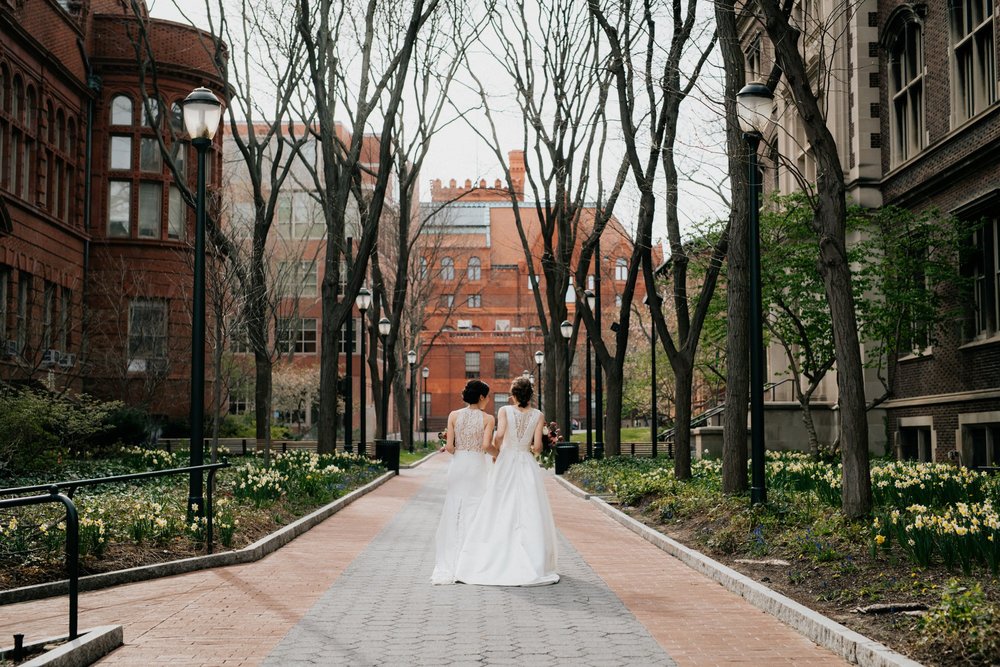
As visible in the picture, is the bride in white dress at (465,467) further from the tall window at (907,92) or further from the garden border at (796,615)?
the tall window at (907,92)

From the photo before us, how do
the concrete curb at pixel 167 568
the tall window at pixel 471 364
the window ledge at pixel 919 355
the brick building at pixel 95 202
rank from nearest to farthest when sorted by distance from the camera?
the concrete curb at pixel 167 568 → the window ledge at pixel 919 355 → the brick building at pixel 95 202 → the tall window at pixel 471 364

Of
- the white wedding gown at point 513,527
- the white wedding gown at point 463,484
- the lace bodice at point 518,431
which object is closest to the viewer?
the white wedding gown at point 513,527

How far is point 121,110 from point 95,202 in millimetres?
3562

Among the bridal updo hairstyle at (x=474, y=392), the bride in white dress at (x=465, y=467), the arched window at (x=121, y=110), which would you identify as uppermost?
the arched window at (x=121, y=110)

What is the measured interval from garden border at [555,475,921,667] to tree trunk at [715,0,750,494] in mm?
2557

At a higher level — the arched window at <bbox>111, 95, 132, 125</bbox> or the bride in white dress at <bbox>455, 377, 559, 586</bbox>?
the arched window at <bbox>111, 95, 132, 125</bbox>

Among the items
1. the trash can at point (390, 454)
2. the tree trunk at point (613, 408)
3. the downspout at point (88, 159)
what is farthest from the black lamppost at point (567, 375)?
the downspout at point (88, 159)

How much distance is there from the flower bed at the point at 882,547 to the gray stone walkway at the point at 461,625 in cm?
153

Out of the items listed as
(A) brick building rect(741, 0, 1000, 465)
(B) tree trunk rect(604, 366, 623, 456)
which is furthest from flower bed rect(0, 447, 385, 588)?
(A) brick building rect(741, 0, 1000, 465)

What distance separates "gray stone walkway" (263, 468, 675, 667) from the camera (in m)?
7.01

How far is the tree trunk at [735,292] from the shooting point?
1532cm

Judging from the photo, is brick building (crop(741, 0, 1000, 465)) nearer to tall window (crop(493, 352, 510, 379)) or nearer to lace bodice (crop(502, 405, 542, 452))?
lace bodice (crop(502, 405, 542, 452))

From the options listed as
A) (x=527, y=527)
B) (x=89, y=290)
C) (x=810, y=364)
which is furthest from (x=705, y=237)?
(x=89, y=290)

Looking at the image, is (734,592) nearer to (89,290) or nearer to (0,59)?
(0,59)
